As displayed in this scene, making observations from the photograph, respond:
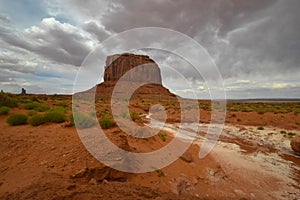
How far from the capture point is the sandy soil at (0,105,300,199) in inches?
144

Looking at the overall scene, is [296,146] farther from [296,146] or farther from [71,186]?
[71,186]

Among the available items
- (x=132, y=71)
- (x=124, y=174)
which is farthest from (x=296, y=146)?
(x=132, y=71)

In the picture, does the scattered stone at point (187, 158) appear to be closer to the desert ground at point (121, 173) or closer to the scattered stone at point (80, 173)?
the desert ground at point (121, 173)

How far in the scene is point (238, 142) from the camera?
1192 cm

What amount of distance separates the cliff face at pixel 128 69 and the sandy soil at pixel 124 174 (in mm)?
89456

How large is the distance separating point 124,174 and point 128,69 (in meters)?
101

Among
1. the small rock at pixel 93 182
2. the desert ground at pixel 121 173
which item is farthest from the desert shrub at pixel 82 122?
the small rock at pixel 93 182

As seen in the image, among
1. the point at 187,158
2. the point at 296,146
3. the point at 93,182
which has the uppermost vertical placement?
the point at 93,182

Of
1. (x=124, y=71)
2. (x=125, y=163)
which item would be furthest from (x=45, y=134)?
(x=124, y=71)

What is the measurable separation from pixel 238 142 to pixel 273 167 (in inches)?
167

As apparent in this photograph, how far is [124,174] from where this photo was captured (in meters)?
5.20

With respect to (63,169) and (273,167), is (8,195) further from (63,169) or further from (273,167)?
(273,167)

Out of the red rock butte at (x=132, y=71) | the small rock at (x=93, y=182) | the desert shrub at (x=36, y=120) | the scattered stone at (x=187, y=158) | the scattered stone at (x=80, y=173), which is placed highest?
the red rock butte at (x=132, y=71)

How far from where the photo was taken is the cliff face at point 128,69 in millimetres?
99438
